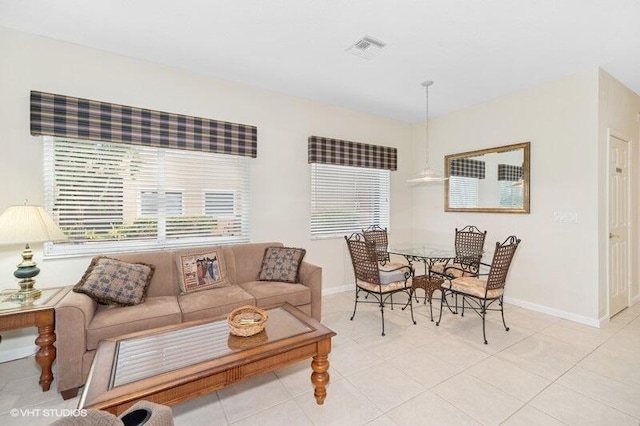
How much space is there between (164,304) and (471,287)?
9.84ft

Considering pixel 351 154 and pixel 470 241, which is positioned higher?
pixel 351 154

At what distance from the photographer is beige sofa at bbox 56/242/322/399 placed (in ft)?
6.71

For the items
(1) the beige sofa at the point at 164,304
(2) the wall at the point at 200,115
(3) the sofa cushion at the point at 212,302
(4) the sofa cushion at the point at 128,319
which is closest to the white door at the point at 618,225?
(2) the wall at the point at 200,115

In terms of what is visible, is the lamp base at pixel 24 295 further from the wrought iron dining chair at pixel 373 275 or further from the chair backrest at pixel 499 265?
the chair backrest at pixel 499 265

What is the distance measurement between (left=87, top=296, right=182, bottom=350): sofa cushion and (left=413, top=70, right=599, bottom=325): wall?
4.08 metres

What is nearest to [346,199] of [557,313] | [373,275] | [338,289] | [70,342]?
[338,289]

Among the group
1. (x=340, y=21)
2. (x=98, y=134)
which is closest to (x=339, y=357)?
(x=340, y=21)

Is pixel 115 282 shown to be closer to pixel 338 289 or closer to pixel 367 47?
pixel 338 289

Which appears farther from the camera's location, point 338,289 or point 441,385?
point 338,289

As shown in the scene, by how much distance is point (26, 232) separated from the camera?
2195 millimetres

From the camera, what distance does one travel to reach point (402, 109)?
459 cm

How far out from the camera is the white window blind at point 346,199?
4.33m

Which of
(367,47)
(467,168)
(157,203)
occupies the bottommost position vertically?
(157,203)

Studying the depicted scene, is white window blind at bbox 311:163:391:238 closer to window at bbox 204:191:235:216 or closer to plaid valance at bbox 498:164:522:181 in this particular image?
window at bbox 204:191:235:216
